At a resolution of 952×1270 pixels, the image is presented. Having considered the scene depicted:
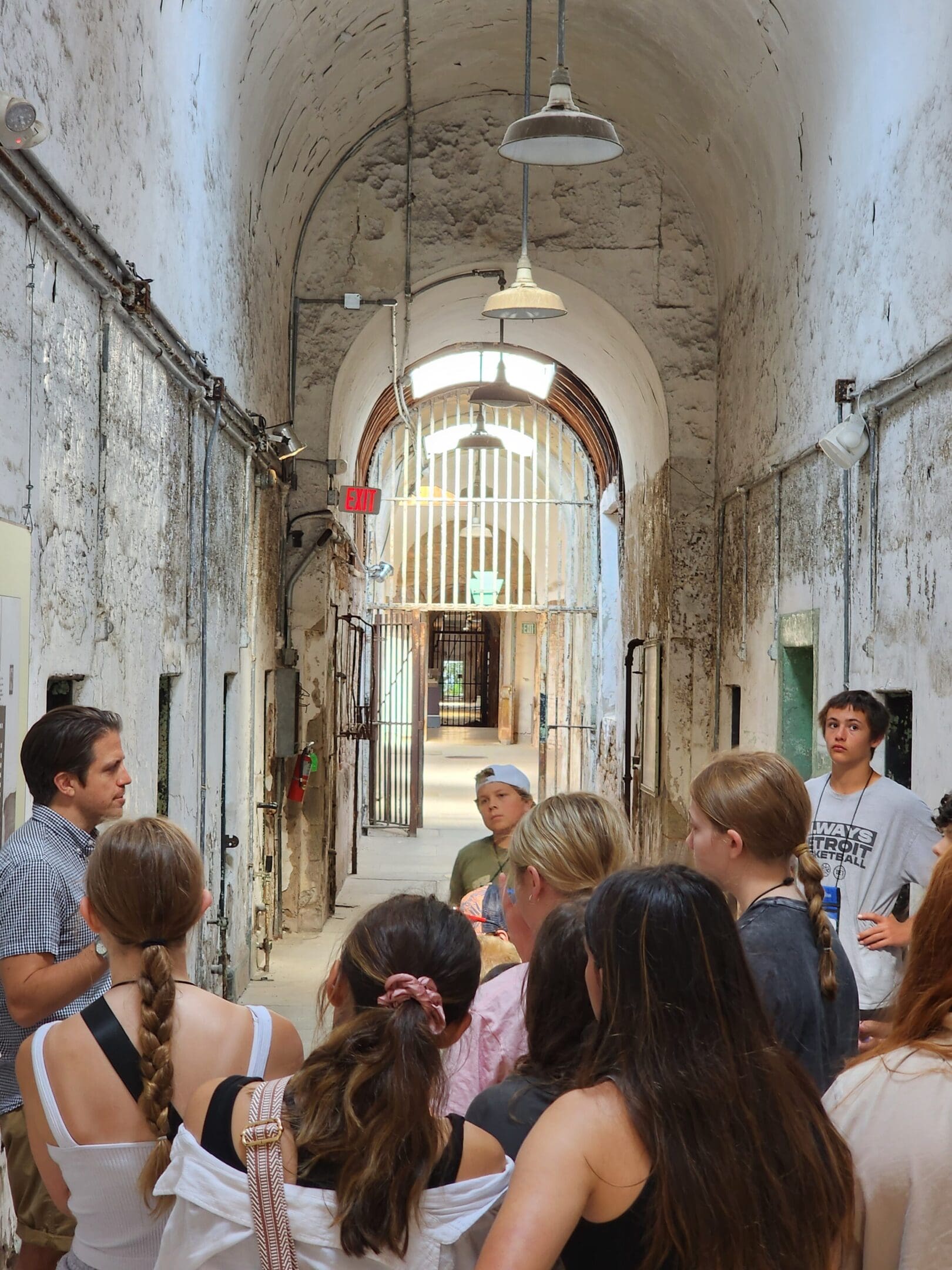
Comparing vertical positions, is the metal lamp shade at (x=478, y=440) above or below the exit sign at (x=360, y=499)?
above

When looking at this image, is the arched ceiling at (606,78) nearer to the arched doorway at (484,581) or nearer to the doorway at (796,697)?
the doorway at (796,697)

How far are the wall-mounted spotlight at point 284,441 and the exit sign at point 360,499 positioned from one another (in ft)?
3.70

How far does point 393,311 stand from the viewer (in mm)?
9812

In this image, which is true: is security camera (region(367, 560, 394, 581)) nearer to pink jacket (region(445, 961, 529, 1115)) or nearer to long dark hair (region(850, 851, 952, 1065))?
pink jacket (region(445, 961, 529, 1115))

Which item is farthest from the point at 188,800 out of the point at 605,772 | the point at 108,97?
the point at 605,772

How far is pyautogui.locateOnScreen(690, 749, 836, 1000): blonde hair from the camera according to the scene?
2574 mm

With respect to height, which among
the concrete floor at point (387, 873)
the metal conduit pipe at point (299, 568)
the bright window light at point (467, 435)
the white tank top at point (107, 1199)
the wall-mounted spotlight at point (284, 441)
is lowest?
the concrete floor at point (387, 873)

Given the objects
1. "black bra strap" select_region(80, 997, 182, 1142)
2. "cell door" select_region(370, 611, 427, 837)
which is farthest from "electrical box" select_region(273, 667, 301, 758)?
"black bra strap" select_region(80, 997, 182, 1142)

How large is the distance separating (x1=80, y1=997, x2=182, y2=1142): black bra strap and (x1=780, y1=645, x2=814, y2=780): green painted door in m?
5.69

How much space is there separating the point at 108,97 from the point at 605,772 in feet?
33.3

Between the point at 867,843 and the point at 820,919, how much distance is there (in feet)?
6.24

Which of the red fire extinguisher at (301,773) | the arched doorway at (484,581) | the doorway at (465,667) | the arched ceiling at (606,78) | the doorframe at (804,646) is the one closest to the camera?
the doorframe at (804,646)

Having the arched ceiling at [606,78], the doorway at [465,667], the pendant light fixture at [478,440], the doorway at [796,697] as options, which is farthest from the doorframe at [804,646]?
the doorway at [465,667]

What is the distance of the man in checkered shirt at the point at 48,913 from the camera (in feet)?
8.42
